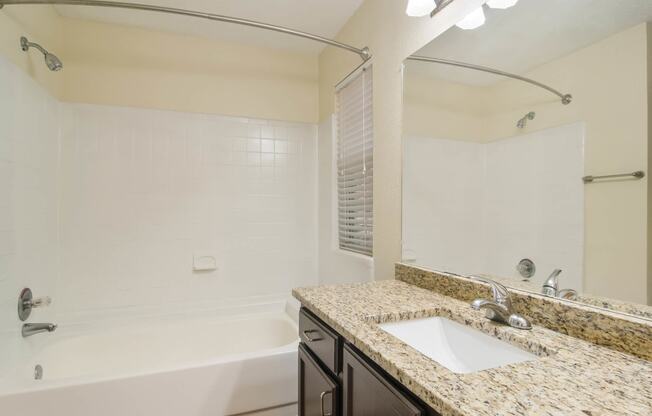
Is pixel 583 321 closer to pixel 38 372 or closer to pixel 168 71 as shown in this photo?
pixel 38 372

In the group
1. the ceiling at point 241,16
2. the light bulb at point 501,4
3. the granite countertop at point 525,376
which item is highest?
the ceiling at point 241,16

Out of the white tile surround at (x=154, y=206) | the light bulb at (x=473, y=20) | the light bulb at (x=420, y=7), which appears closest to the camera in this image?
the light bulb at (x=473, y=20)

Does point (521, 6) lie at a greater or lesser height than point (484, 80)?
greater

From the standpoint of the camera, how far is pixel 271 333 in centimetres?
241

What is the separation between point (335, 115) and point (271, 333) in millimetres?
1747

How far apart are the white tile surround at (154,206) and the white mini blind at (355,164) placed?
1.54 feet

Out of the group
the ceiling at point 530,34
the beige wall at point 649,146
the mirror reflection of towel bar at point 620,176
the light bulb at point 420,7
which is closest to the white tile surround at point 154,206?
the light bulb at point 420,7

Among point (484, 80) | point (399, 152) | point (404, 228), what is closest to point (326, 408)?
point (404, 228)

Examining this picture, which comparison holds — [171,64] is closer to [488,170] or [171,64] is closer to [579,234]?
[488,170]

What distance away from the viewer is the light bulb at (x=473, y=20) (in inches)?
47.8

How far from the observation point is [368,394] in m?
0.82

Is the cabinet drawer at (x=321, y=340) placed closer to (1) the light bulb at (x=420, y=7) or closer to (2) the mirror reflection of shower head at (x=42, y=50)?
(1) the light bulb at (x=420, y=7)

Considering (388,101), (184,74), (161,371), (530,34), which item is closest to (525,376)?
Answer: (530,34)

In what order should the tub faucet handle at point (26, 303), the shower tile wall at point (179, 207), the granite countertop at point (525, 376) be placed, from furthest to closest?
the shower tile wall at point (179, 207)
the tub faucet handle at point (26, 303)
the granite countertop at point (525, 376)
